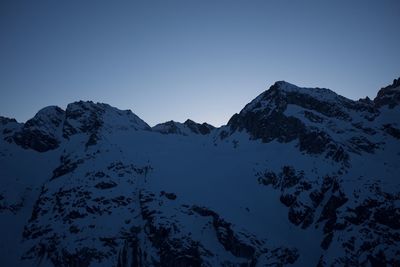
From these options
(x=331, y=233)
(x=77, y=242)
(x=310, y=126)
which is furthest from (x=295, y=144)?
(x=77, y=242)

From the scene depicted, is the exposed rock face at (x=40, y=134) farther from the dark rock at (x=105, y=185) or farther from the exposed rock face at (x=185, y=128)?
the dark rock at (x=105, y=185)

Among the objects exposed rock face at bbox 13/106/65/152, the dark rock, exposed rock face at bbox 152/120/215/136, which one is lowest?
the dark rock

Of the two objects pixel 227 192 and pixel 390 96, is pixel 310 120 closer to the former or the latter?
pixel 227 192

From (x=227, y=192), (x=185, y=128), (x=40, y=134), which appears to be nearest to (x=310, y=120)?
(x=227, y=192)

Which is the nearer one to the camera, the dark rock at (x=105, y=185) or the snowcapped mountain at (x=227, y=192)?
the snowcapped mountain at (x=227, y=192)

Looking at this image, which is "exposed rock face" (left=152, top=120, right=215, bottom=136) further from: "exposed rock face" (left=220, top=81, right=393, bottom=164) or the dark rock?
the dark rock

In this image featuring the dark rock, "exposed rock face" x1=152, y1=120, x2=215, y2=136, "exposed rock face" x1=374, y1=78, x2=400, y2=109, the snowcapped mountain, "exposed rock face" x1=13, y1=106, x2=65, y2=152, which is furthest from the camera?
"exposed rock face" x1=152, y1=120, x2=215, y2=136

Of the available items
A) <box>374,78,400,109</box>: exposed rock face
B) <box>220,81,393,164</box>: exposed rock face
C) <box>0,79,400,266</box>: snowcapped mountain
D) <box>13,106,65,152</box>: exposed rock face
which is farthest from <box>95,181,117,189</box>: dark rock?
<box>374,78,400,109</box>: exposed rock face

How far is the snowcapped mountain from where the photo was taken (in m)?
83.8

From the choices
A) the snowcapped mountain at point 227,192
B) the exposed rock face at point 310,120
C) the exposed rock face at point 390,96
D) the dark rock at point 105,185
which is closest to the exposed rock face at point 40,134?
the snowcapped mountain at point 227,192

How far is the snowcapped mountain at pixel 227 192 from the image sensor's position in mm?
83775

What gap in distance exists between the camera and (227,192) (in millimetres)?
102000

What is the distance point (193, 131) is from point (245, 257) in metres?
97.9

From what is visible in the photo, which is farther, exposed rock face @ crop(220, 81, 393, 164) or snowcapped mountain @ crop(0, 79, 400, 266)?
exposed rock face @ crop(220, 81, 393, 164)
